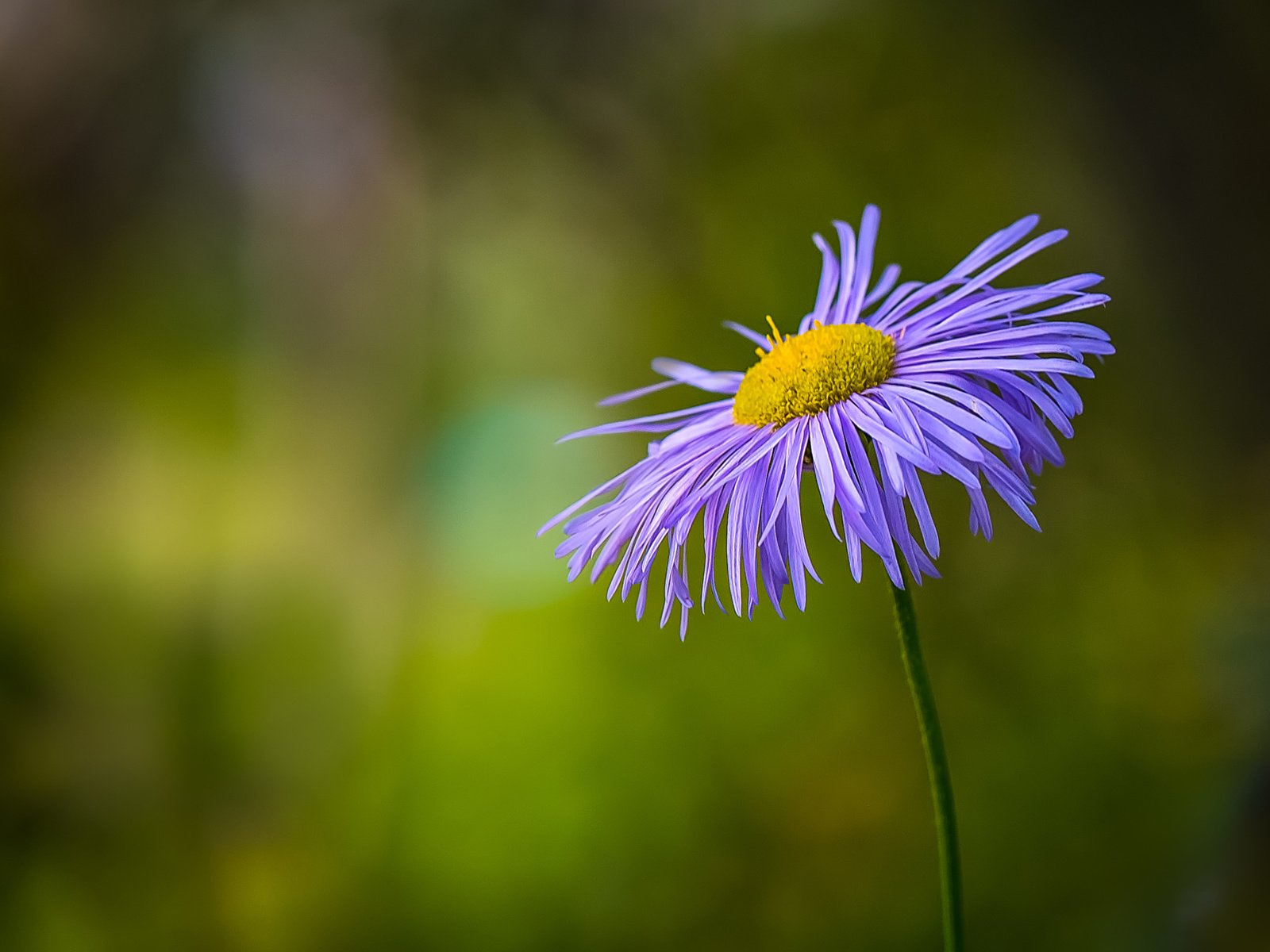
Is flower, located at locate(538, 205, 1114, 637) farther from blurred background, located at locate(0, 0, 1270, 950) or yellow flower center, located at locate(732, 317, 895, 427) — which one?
blurred background, located at locate(0, 0, 1270, 950)

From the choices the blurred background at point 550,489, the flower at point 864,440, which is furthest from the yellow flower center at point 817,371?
the blurred background at point 550,489

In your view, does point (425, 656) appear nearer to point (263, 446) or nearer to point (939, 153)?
point (263, 446)

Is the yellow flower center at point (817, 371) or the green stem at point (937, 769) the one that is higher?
the yellow flower center at point (817, 371)

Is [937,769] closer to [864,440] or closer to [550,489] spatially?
[864,440]

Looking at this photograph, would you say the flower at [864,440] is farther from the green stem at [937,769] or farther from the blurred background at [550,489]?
the blurred background at [550,489]

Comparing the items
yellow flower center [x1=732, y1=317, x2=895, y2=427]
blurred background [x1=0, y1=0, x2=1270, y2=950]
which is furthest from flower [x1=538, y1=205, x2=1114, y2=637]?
blurred background [x1=0, y1=0, x2=1270, y2=950]
